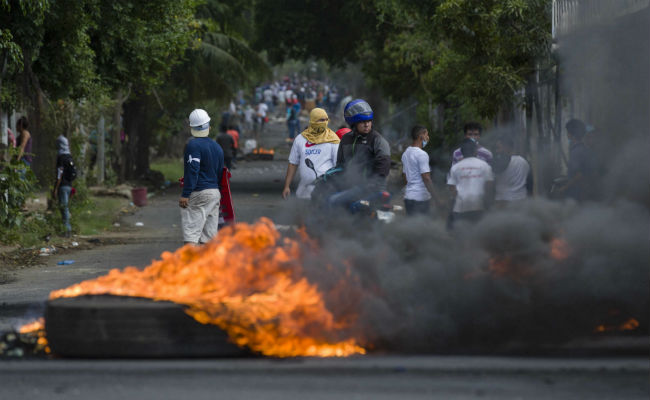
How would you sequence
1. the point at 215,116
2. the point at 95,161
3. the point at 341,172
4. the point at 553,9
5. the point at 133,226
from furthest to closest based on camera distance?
the point at 215,116 → the point at 95,161 → the point at 133,226 → the point at 553,9 → the point at 341,172

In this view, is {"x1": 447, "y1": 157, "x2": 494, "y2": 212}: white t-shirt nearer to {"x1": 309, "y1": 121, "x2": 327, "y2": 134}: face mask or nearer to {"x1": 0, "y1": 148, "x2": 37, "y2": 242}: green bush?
{"x1": 309, "y1": 121, "x2": 327, "y2": 134}: face mask

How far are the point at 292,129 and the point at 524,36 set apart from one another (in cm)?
3127

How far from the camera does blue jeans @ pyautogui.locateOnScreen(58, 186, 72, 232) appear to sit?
15648 millimetres

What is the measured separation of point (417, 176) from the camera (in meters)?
11.6

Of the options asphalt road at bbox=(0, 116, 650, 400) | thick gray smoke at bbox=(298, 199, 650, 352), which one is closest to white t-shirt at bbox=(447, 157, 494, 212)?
thick gray smoke at bbox=(298, 199, 650, 352)

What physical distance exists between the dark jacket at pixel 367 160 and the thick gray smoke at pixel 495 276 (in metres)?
1.43

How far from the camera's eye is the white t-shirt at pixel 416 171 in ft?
37.9

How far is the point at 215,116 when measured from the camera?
1635 inches

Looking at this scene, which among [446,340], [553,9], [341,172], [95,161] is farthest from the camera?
[95,161]

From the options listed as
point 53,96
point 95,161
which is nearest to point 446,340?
point 53,96

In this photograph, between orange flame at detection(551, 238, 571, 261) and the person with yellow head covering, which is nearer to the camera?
orange flame at detection(551, 238, 571, 261)

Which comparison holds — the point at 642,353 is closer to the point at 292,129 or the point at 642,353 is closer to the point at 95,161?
the point at 95,161

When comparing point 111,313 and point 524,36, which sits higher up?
point 524,36

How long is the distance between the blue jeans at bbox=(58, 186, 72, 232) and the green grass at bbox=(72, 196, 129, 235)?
1.70 feet
